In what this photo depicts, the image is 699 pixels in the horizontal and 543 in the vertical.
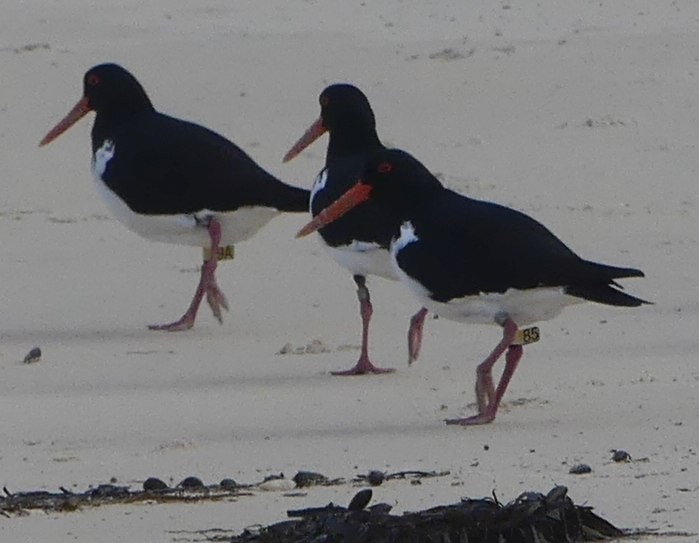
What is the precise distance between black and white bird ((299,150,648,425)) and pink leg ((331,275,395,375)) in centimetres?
59

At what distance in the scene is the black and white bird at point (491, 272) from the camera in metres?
7.20

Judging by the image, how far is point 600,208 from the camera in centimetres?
1124

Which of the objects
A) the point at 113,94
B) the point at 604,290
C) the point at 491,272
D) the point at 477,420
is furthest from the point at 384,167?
the point at 113,94

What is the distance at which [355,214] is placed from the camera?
8.47 meters

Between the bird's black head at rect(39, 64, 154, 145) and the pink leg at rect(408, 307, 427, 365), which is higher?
the bird's black head at rect(39, 64, 154, 145)

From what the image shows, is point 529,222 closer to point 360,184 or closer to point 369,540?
point 360,184

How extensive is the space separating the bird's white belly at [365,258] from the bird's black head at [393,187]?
0.78 feet

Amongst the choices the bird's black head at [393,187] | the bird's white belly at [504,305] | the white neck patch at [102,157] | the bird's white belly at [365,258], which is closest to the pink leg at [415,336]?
the bird's white belly at [365,258]

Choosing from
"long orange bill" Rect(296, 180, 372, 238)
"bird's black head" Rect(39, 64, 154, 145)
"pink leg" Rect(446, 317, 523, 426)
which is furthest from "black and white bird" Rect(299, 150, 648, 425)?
"bird's black head" Rect(39, 64, 154, 145)

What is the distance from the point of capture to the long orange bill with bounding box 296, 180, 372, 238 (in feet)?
26.6

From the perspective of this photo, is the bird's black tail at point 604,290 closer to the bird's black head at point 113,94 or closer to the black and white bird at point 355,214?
the black and white bird at point 355,214

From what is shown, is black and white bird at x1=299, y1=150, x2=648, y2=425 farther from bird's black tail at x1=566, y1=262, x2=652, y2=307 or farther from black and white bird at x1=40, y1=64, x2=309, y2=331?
black and white bird at x1=40, y1=64, x2=309, y2=331

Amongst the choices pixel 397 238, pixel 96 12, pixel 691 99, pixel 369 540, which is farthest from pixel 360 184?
pixel 96 12

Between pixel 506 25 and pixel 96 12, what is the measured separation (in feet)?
9.30
